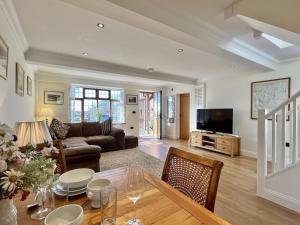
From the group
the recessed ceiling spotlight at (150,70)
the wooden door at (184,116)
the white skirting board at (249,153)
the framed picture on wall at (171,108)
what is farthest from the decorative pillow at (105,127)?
the white skirting board at (249,153)

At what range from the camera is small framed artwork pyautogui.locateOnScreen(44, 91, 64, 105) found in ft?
17.5

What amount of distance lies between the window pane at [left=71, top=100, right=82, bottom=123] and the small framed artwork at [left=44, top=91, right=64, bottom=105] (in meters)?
0.44

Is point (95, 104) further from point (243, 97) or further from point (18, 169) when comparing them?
point (18, 169)

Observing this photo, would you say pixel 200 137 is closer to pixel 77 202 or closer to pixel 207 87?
pixel 207 87

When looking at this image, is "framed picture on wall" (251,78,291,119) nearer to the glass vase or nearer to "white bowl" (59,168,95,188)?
"white bowl" (59,168,95,188)

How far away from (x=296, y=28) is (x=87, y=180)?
250 centimetres

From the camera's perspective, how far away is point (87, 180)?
1060mm

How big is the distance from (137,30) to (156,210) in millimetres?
2320

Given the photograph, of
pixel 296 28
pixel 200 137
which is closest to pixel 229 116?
pixel 200 137

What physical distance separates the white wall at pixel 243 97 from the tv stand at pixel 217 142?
12.3 inches

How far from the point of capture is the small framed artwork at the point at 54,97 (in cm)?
534

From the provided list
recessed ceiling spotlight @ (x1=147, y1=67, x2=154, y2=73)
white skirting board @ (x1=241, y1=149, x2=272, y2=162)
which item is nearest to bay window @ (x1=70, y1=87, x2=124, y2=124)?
recessed ceiling spotlight @ (x1=147, y1=67, x2=154, y2=73)

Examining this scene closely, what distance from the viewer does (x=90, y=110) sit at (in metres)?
6.36

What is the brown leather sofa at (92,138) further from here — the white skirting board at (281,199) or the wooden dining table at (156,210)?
the white skirting board at (281,199)
